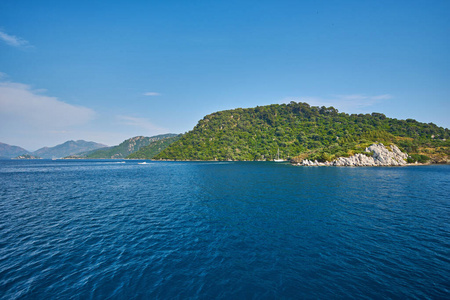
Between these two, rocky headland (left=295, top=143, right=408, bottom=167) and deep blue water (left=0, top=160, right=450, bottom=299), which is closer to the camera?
deep blue water (left=0, top=160, right=450, bottom=299)

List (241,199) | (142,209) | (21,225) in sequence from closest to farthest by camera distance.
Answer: (21,225), (142,209), (241,199)

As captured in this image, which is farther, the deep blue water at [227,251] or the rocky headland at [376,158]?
the rocky headland at [376,158]

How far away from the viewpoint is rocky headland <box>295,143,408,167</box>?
474 ft

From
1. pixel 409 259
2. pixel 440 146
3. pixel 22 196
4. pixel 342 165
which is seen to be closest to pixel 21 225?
pixel 22 196

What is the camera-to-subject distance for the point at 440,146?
182 meters

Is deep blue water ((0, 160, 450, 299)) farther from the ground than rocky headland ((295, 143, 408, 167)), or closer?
closer

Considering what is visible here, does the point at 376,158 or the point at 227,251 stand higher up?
the point at 376,158

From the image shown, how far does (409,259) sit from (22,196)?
82.2 meters

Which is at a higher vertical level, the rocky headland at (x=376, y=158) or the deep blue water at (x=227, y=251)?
the rocky headland at (x=376, y=158)

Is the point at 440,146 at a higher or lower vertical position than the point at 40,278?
higher

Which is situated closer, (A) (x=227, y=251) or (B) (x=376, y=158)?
(A) (x=227, y=251)

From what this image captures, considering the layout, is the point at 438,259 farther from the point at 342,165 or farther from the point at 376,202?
the point at 342,165

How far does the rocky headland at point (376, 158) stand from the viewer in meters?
144

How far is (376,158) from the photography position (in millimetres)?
145750
